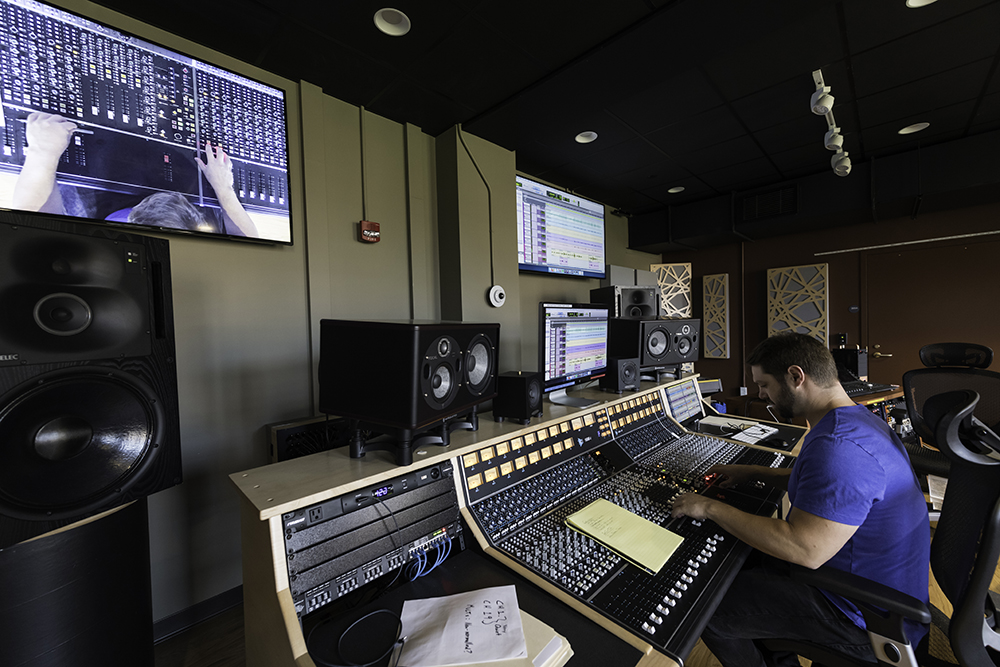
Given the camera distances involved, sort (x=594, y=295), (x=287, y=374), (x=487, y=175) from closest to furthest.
A: (x=287, y=374) < (x=487, y=175) < (x=594, y=295)

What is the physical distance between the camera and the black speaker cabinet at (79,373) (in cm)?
82

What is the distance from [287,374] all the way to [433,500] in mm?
1303

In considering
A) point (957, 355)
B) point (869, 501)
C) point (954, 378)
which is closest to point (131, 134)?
point (869, 501)

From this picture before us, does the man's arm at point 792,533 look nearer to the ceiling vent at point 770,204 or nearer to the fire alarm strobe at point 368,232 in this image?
the fire alarm strobe at point 368,232

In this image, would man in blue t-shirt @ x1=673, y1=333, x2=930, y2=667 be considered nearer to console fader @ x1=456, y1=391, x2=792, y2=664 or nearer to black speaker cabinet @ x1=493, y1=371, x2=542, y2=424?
console fader @ x1=456, y1=391, x2=792, y2=664

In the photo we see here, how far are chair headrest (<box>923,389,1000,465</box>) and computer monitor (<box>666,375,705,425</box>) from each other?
1.27 m

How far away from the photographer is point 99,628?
102 centimetres

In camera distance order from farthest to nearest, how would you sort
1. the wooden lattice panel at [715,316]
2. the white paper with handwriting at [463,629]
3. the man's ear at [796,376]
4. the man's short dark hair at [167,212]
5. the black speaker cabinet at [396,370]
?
the wooden lattice panel at [715,316]
the man's short dark hair at [167,212]
the man's ear at [796,376]
the black speaker cabinet at [396,370]
the white paper with handwriting at [463,629]

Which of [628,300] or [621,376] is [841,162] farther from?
[621,376]

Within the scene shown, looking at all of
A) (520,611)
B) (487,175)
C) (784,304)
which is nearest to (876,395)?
(784,304)

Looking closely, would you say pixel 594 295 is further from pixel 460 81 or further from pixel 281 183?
pixel 281 183

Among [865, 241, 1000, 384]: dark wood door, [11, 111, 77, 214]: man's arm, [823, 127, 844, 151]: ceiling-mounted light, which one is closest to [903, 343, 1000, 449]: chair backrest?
[865, 241, 1000, 384]: dark wood door

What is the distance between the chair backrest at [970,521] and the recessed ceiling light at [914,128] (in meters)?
3.06

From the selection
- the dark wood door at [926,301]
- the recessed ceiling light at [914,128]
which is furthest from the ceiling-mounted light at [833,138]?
the dark wood door at [926,301]
